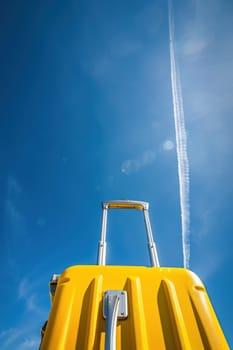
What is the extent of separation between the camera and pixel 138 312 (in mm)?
1207

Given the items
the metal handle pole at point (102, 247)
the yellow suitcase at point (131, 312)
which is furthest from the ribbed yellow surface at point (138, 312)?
the metal handle pole at point (102, 247)

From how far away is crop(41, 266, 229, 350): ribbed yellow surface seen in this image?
3.54 ft

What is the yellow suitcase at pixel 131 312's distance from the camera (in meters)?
1.07

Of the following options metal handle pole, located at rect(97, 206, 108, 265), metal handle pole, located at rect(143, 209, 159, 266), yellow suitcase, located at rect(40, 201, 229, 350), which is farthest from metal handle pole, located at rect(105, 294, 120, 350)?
metal handle pole, located at rect(143, 209, 159, 266)

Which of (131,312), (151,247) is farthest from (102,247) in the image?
(131,312)

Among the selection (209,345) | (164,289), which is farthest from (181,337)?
(164,289)

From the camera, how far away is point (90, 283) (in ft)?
4.47

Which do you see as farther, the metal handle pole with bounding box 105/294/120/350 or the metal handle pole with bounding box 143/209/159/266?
the metal handle pole with bounding box 143/209/159/266

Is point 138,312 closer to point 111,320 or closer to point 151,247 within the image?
point 111,320

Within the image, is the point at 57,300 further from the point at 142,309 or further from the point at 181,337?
the point at 181,337

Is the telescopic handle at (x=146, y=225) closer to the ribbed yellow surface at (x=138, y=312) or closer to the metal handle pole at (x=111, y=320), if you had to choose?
the ribbed yellow surface at (x=138, y=312)

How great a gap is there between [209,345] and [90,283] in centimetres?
76

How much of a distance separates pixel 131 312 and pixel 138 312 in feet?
0.14

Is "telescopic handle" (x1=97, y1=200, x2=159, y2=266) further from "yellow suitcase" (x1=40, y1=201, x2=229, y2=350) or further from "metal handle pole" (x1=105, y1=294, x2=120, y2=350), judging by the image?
"metal handle pole" (x1=105, y1=294, x2=120, y2=350)
